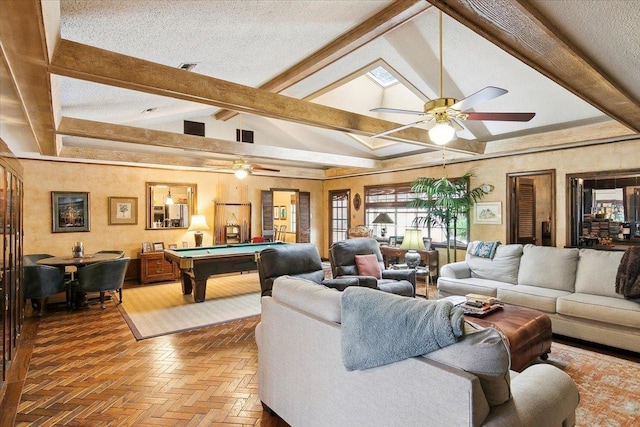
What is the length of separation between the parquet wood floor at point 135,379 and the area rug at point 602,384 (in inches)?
88.7

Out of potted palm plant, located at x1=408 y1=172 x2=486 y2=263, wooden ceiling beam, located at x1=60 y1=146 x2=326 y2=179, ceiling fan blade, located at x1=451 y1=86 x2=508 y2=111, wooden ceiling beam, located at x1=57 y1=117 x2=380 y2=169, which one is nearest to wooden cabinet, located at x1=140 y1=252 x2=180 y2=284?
wooden ceiling beam, located at x1=60 y1=146 x2=326 y2=179

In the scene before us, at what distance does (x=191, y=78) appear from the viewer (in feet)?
8.91

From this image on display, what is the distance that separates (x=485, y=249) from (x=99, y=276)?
19.0ft

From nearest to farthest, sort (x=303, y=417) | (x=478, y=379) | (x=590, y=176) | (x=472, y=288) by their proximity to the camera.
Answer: (x=478, y=379) < (x=303, y=417) < (x=472, y=288) < (x=590, y=176)

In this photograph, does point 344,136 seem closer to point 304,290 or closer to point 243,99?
point 243,99

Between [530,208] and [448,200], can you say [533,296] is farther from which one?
[530,208]

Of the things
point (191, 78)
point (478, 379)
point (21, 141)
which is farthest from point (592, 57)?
point (21, 141)

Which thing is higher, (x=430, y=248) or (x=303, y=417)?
(x=430, y=248)

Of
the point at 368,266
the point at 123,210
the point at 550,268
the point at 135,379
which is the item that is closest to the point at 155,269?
the point at 123,210

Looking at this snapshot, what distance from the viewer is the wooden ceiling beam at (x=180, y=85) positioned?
2.20 meters

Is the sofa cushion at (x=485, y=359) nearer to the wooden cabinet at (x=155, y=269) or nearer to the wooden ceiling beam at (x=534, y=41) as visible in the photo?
the wooden ceiling beam at (x=534, y=41)

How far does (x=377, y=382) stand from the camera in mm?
1579

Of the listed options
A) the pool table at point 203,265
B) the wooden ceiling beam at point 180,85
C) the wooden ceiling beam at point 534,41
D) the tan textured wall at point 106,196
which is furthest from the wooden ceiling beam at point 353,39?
the tan textured wall at point 106,196

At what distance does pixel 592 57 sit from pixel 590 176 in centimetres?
354
